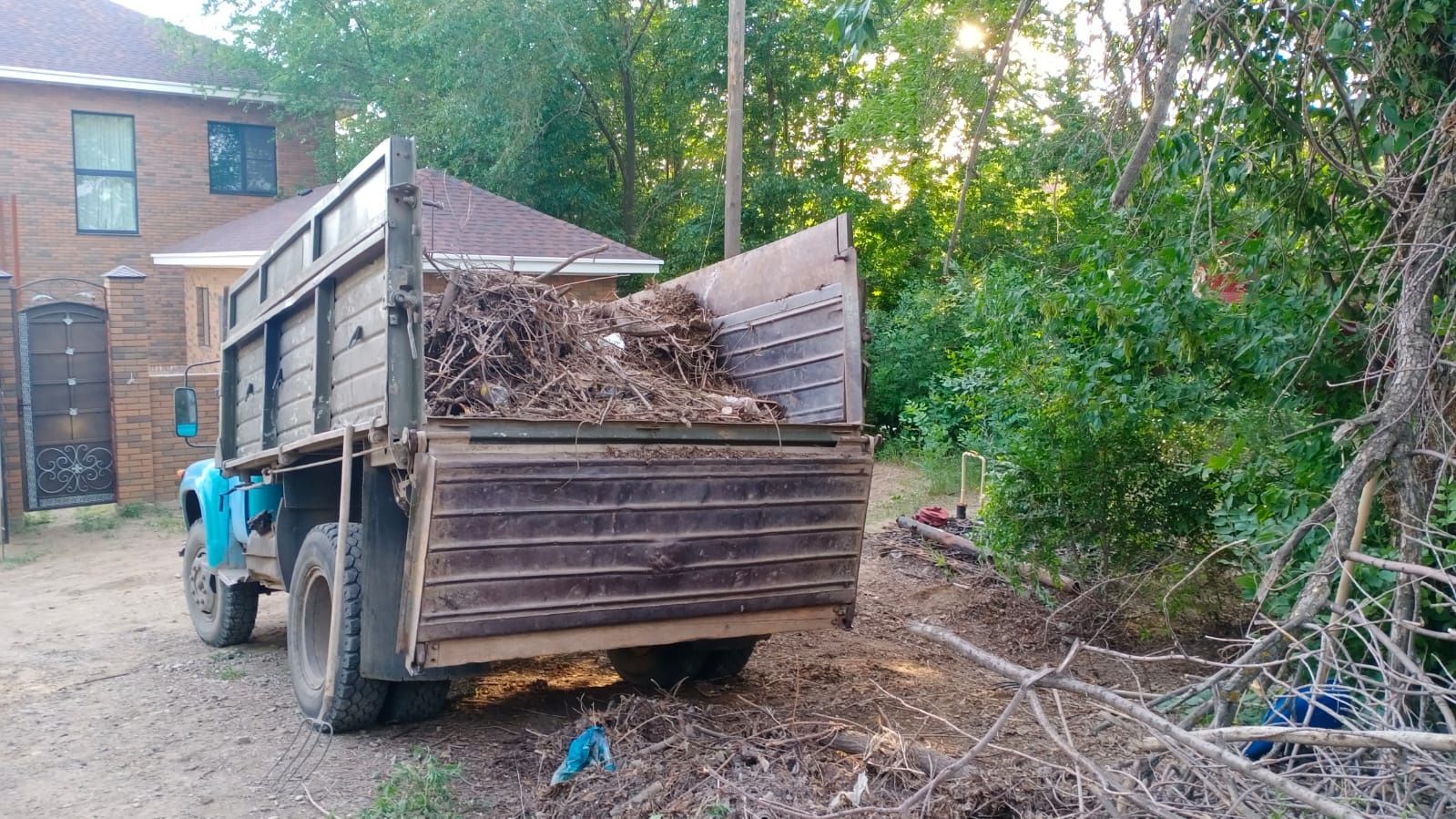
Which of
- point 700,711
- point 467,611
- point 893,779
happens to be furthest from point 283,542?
point 893,779

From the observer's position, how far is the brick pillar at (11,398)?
12.9 metres

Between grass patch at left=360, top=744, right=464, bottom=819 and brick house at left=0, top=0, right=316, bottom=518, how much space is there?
36.7ft

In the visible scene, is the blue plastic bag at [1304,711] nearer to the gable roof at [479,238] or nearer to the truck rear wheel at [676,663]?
the truck rear wheel at [676,663]

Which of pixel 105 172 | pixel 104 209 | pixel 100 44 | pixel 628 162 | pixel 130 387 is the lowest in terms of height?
pixel 130 387

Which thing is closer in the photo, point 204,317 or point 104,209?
point 204,317

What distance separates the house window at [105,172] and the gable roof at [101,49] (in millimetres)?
768

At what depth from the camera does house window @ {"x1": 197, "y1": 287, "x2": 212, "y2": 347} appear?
1633cm

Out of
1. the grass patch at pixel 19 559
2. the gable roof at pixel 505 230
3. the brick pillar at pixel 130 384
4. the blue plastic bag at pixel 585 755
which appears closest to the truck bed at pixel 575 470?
the blue plastic bag at pixel 585 755

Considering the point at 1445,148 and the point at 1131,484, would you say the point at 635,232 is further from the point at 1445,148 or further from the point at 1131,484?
the point at 1445,148

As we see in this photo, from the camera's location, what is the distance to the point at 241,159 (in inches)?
763

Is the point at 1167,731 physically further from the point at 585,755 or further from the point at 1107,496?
the point at 1107,496

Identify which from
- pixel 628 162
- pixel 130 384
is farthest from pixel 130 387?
pixel 628 162

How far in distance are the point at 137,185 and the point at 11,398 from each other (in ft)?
20.7

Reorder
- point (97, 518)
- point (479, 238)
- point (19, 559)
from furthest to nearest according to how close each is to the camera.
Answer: point (97, 518) < point (479, 238) < point (19, 559)
